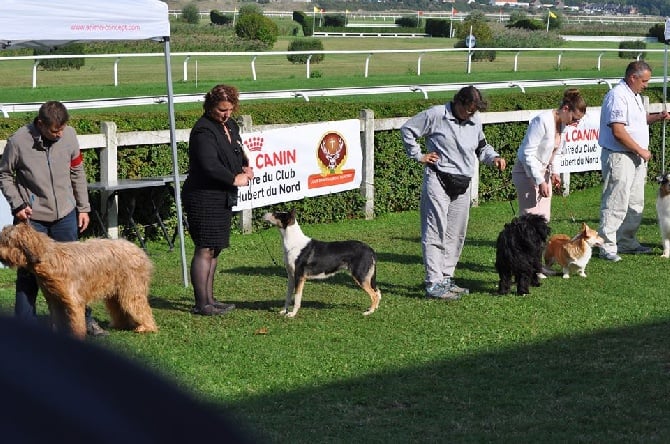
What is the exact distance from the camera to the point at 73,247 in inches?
333

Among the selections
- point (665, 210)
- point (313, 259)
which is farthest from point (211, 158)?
point (665, 210)

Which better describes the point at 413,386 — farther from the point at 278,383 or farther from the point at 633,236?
the point at 633,236

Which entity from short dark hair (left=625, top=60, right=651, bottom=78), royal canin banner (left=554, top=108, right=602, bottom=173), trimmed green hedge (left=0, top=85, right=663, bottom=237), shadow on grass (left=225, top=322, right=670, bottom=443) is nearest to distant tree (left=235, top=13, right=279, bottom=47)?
trimmed green hedge (left=0, top=85, right=663, bottom=237)

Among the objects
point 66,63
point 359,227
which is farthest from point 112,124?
point 66,63

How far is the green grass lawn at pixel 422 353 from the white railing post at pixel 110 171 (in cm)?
61

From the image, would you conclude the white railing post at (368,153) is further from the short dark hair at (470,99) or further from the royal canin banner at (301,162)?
the short dark hair at (470,99)

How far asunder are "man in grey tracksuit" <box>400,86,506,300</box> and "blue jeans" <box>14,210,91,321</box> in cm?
338

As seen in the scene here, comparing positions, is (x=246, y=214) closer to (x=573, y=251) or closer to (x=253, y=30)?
(x=573, y=251)

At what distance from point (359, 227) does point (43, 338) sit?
14.2m

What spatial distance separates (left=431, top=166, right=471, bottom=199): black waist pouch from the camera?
35.3 feet

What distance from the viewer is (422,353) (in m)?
8.66

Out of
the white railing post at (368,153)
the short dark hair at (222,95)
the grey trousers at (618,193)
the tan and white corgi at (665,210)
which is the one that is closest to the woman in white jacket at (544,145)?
the grey trousers at (618,193)

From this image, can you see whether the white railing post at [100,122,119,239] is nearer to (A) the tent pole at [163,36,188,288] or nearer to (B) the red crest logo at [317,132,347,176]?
(A) the tent pole at [163,36,188,288]

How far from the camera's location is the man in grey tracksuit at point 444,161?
1068cm
